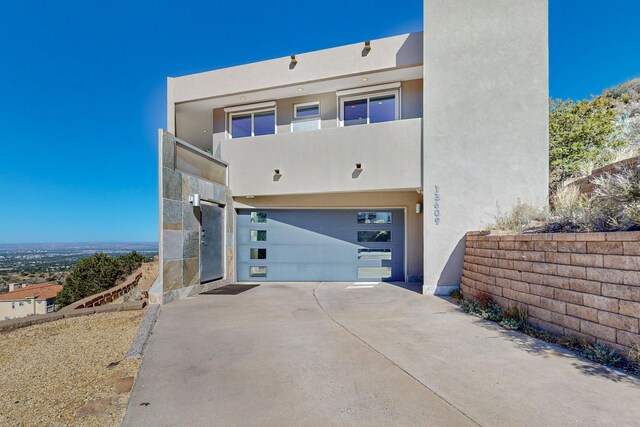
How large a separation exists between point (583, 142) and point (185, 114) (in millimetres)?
14483

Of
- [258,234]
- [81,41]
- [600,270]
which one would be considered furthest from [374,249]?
[81,41]

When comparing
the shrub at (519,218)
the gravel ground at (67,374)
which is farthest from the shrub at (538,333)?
the gravel ground at (67,374)

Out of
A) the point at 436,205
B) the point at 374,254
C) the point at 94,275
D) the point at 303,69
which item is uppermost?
the point at 303,69

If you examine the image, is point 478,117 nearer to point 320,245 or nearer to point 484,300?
point 484,300

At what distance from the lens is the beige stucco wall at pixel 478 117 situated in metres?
7.83

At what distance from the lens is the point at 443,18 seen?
8.23m

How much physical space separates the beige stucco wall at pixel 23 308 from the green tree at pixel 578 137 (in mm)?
38457

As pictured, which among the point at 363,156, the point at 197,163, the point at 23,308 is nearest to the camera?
the point at 197,163

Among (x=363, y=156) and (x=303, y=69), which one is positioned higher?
(x=303, y=69)

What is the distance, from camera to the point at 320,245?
34.8ft

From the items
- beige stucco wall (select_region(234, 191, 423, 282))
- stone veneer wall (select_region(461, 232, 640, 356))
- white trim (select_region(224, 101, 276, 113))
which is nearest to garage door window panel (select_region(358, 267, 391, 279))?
beige stucco wall (select_region(234, 191, 423, 282))

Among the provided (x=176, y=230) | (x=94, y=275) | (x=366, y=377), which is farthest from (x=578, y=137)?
(x=94, y=275)

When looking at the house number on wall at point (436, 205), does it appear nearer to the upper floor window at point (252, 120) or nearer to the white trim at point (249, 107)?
the upper floor window at point (252, 120)

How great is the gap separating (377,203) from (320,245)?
235cm
